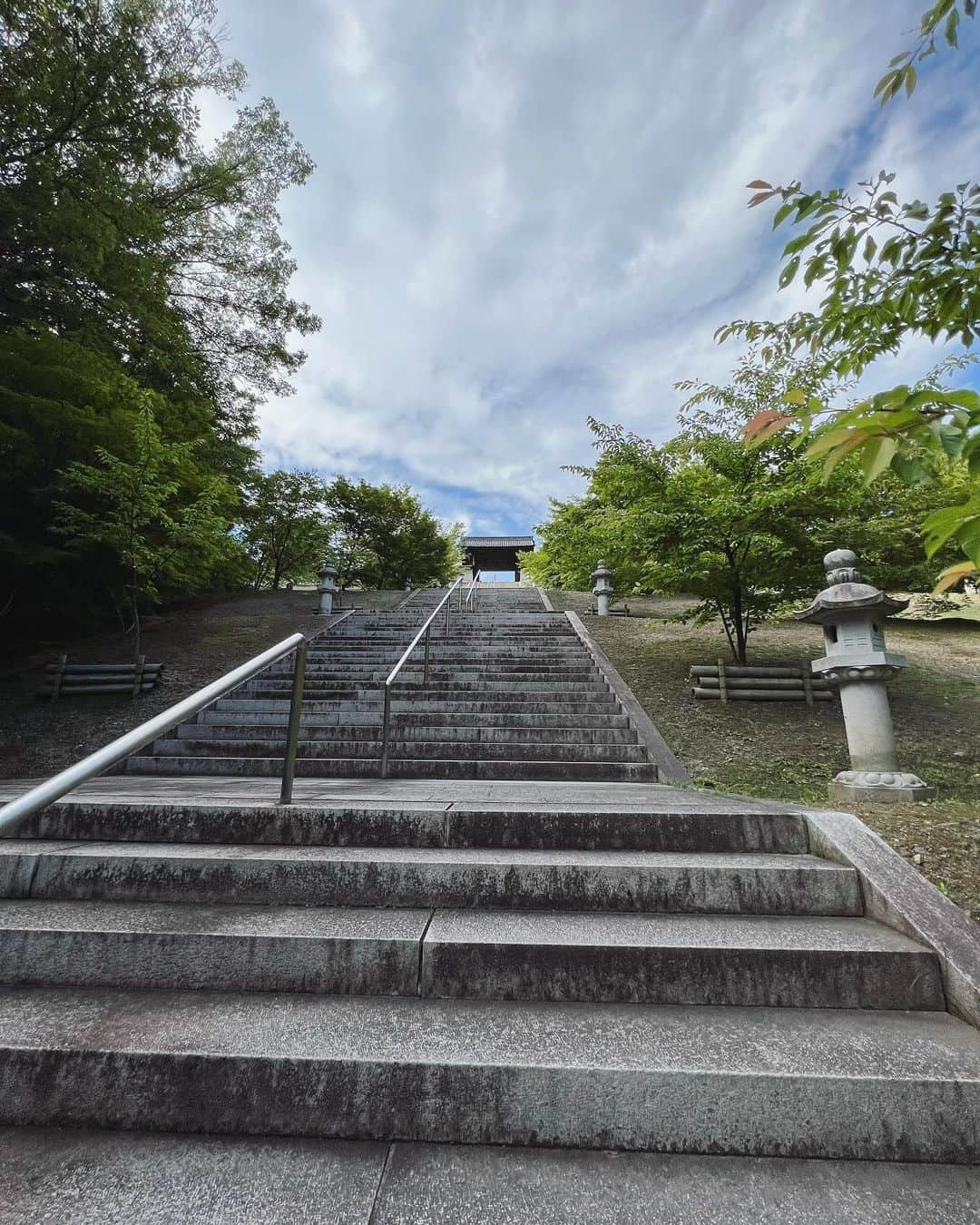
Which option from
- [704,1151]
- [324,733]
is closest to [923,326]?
[704,1151]

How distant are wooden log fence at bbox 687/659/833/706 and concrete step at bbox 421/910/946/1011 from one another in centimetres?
524

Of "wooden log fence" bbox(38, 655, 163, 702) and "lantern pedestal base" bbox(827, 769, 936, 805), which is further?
"wooden log fence" bbox(38, 655, 163, 702)

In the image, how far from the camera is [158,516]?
7.19 meters

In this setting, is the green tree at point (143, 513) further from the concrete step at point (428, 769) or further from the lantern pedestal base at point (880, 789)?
the lantern pedestal base at point (880, 789)

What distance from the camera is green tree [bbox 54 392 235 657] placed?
21.9 ft

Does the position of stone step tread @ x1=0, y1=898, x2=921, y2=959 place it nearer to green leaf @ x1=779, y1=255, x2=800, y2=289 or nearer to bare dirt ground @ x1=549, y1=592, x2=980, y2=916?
bare dirt ground @ x1=549, y1=592, x2=980, y2=916

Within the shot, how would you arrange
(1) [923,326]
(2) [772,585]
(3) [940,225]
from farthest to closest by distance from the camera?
(2) [772,585] → (1) [923,326] → (3) [940,225]

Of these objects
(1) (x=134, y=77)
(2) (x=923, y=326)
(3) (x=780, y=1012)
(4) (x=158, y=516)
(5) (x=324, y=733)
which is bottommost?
(3) (x=780, y=1012)

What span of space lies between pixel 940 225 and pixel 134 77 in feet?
29.5

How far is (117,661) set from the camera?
807 centimetres

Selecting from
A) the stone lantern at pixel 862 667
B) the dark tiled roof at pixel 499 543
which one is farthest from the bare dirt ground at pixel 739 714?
the dark tiled roof at pixel 499 543

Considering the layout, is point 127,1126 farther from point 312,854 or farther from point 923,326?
point 923,326

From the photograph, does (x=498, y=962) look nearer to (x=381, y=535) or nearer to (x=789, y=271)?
(x=789, y=271)

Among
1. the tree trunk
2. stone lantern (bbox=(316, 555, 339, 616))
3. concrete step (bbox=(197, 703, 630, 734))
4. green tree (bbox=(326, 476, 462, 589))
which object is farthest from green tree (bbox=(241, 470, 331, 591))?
the tree trunk
